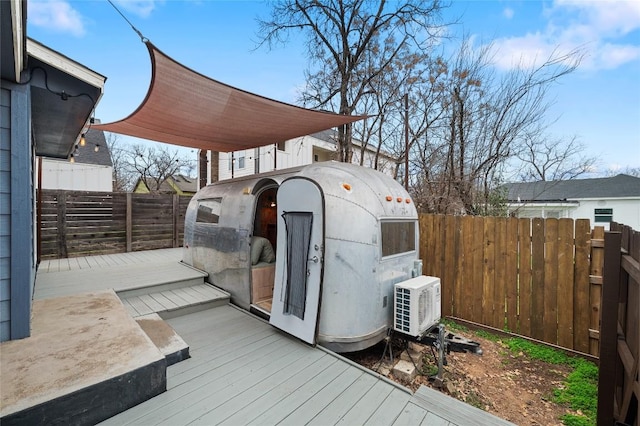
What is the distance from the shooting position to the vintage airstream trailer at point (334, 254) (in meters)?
3.36

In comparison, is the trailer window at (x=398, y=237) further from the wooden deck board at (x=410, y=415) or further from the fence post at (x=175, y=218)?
the fence post at (x=175, y=218)

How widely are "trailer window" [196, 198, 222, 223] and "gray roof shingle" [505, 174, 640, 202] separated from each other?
1770 cm

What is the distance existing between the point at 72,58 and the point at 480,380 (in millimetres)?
5980

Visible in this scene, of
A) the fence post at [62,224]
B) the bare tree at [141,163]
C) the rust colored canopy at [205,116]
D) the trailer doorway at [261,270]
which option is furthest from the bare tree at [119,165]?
the trailer doorway at [261,270]

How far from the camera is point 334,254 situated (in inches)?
132

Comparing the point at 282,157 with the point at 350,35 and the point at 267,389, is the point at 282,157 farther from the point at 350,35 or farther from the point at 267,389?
the point at 267,389

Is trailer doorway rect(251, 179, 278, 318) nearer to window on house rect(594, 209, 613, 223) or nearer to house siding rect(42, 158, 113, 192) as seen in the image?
house siding rect(42, 158, 113, 192)

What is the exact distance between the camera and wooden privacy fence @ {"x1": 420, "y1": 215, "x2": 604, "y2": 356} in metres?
4.03

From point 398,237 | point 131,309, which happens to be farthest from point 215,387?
point 398,237

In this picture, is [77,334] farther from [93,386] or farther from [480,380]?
[480,380]

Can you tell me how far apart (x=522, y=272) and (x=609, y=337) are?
2.27 m

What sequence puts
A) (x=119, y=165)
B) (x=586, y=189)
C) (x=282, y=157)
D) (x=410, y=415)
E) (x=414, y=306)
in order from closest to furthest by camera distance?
(x=410, y=415)
(x=414, y=306)
(x=282, y=157)
(x=586, y=189)
(x=119, y=165)

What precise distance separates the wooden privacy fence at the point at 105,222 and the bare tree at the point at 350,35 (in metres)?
6.08

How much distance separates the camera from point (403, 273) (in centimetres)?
408
